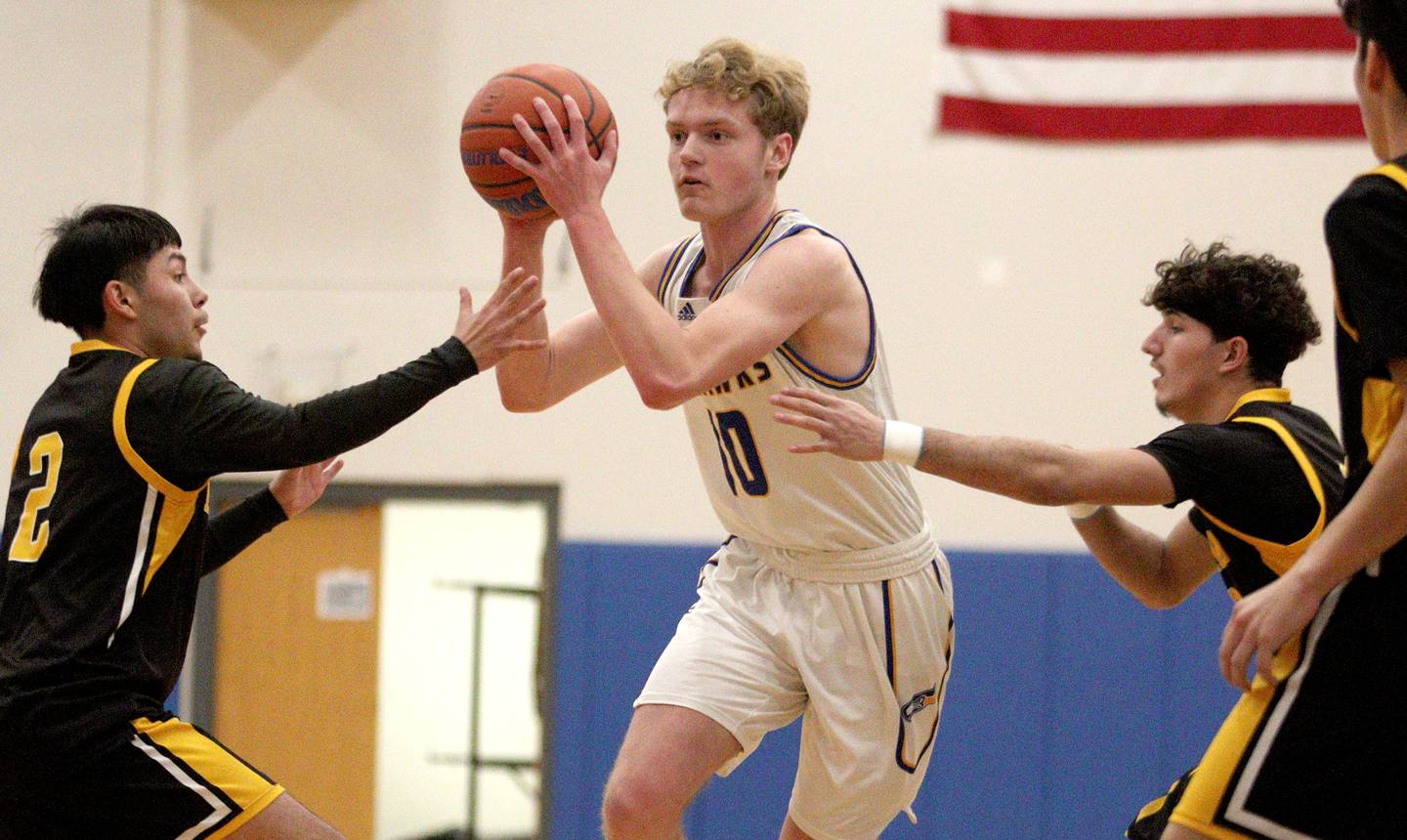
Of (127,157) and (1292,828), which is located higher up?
(127,157)

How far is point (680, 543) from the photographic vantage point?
6.36m

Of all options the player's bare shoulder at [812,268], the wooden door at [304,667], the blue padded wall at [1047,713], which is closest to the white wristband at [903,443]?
the player's bare shoulder at [812,268]

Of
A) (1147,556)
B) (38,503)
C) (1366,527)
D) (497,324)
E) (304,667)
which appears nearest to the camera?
(1366,527)

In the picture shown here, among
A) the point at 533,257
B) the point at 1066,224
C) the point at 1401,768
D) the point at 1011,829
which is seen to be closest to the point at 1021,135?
the point at 1066,224

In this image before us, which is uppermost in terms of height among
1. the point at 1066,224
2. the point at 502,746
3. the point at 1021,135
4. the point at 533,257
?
the point at 1021,135

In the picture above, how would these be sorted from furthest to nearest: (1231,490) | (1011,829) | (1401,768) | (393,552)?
(393,552) → (1011,829) → (1231,490) → (1401,768)

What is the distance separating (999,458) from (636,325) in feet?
2.73

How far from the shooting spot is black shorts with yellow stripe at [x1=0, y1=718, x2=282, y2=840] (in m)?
2.87

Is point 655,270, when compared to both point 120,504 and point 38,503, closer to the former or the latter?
point 120,504

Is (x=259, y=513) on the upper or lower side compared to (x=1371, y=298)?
lower

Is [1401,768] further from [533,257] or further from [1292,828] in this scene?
[533,257]

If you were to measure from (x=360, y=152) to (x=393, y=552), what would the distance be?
2628 mm

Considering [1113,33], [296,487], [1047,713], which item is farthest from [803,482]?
[1113,33]

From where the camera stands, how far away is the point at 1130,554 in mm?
3330
